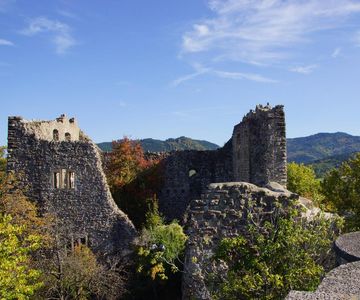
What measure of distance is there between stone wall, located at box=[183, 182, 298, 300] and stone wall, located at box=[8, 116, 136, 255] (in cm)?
1110

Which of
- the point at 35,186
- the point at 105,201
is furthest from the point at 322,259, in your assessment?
the point at 35,186

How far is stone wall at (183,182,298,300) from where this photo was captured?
409 inches

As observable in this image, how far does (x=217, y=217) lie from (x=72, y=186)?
12287 millimetres

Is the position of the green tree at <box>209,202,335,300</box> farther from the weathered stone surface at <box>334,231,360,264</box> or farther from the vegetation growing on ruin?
the vegetation growing on ruin

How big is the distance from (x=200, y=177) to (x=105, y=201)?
8324 millimetres

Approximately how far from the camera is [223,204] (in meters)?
10.6

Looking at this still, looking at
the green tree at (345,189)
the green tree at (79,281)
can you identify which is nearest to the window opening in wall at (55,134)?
the green tree at (79,281)

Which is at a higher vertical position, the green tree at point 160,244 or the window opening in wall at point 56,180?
the window opening in wall at point 56,180

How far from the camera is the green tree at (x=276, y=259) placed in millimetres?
8289

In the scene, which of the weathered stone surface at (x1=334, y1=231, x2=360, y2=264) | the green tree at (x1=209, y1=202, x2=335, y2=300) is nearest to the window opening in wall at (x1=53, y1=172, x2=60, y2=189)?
the green tree at (x1=209, y1=202, x2=335, y2=300)

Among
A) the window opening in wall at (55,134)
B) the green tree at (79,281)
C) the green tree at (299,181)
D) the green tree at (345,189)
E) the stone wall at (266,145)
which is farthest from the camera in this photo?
the green tree at (299,181)

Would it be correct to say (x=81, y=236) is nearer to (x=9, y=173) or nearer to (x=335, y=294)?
(x=9, y=173)

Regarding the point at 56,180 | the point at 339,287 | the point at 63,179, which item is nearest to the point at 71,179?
the point at 63,179

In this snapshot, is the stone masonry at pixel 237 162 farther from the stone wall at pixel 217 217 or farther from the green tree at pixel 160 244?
the stone wall at pixel 217 217
